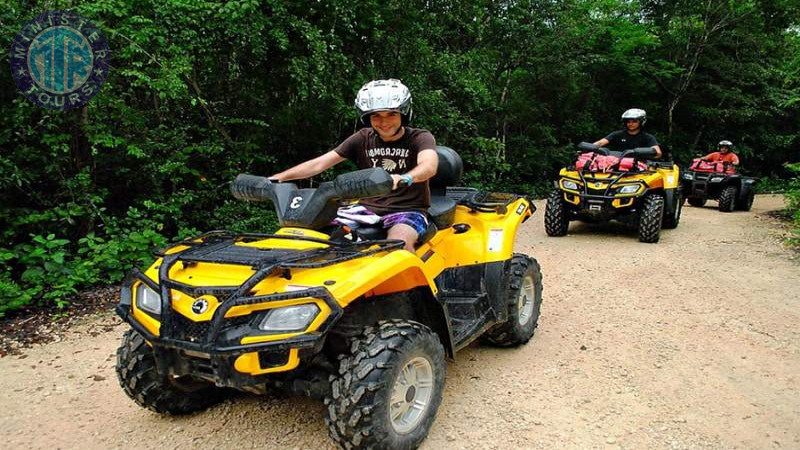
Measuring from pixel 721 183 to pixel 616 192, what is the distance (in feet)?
18.2

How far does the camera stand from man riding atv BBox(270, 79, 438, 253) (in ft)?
10.8

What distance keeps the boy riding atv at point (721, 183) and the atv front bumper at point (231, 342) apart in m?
11.1

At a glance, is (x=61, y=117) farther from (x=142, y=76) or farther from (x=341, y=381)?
(x=341, y=381)

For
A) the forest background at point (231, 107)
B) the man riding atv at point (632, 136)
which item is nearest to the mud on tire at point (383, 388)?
the forest background at point (231, 107)

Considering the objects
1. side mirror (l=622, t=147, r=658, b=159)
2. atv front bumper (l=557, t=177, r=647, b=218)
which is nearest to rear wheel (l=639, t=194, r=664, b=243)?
atv front bumper (l=557, t=177, r=647, b=218)

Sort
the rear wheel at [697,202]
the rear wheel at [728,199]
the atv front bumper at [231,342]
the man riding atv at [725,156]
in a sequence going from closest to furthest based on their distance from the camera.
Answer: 1. the atv front bumper at [231,342]
2. the rear wheel at [728,199]
3. the man riding atv at [725,156]
4. the rear wheel at [697,202]

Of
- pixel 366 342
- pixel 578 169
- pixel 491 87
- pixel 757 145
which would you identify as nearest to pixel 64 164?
pixel 366 342

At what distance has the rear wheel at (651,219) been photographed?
25.6ft

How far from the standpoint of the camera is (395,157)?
3.64 meters

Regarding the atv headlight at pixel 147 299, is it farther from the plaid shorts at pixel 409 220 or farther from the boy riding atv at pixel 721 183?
the boy riding atv at pixel 721 183

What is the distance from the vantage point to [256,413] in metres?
3.14

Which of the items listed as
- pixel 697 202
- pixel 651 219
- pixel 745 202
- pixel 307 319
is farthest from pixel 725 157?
pixel 307 319

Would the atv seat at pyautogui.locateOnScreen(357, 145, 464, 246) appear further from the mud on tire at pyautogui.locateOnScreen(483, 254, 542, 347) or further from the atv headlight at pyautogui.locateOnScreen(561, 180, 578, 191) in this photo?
the atv headlight at pyautogui.locateOnScreen(561, 180, 578, 191)

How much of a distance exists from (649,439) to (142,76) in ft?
17.4
